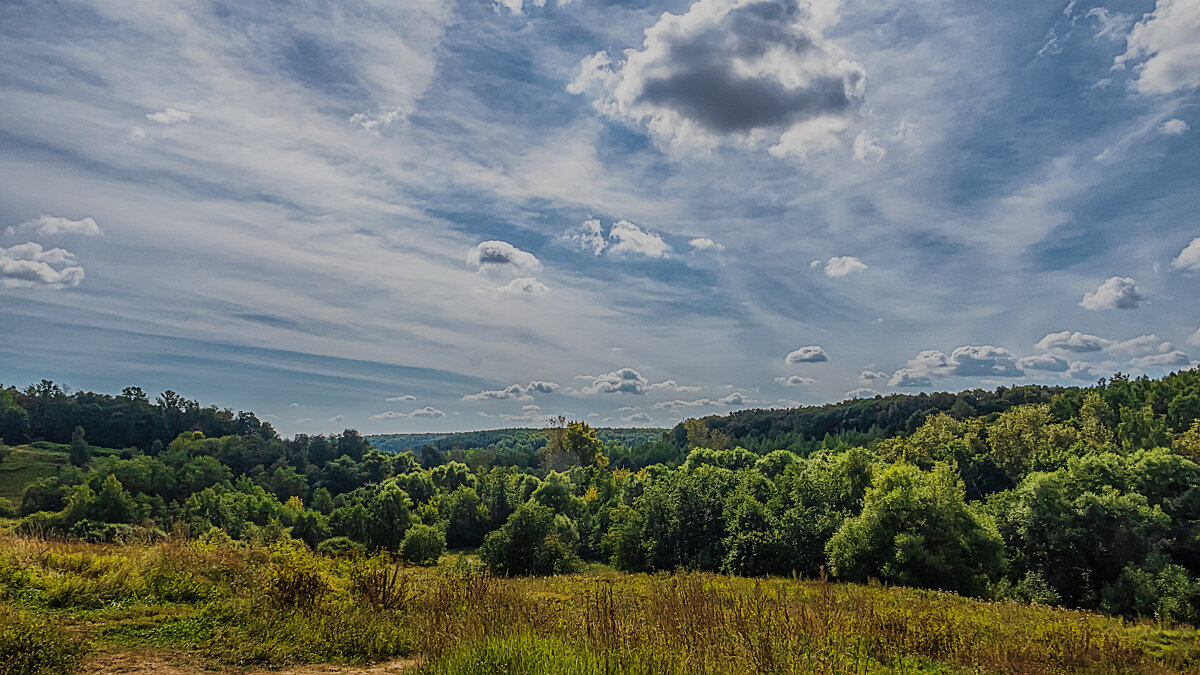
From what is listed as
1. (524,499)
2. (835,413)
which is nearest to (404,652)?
(524,499)

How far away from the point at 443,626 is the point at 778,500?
3870 centimetres

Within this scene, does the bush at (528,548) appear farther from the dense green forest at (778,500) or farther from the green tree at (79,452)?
the green tree at (79,452)

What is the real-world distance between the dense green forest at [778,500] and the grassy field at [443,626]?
1.67 meters

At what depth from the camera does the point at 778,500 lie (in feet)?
139

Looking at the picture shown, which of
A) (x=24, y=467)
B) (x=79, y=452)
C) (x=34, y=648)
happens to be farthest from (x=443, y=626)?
(x=79, y=452)

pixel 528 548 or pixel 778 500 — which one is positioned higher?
pixel 778 500

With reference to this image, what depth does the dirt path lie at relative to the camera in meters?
6.89

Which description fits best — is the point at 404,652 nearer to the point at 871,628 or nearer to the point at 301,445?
the point at 871,628

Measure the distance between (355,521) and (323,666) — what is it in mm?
58129

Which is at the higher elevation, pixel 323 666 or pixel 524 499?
pixel 323 666

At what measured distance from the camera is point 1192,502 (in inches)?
1385

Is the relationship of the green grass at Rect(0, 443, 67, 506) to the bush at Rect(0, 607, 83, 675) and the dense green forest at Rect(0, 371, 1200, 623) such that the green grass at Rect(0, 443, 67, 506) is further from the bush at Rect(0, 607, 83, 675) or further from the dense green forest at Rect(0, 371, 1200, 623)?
the bush at Rect(0, 607, 83, 675)

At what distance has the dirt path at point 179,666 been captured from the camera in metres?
6.89

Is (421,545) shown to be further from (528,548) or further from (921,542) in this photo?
(921,542)
